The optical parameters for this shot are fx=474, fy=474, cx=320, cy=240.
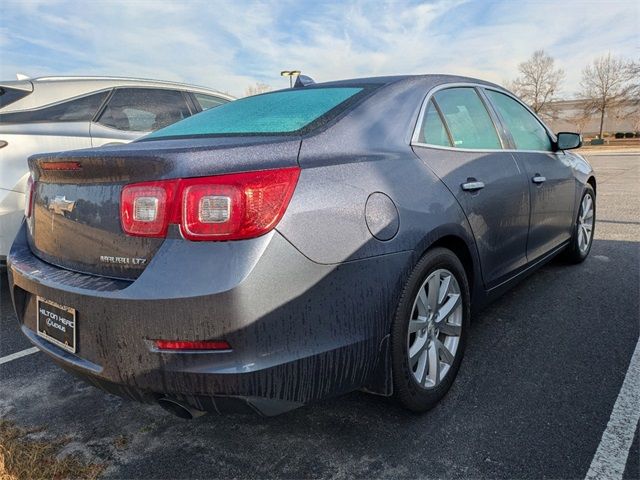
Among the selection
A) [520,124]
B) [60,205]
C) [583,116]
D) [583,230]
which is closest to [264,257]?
[60,205]

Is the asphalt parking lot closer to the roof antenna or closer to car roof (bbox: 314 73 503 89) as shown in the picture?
car roof (bbox: 314 73 503 89)

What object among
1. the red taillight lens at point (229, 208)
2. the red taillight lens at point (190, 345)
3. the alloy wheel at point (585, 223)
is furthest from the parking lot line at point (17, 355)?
the alloy wheel at point (585, 223)

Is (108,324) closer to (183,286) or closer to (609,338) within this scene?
(183,286)

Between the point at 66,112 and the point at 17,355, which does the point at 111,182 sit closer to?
the point at 17,355

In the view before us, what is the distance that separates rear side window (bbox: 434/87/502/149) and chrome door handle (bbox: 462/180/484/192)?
23 centimetres

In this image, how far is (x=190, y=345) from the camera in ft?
5.17

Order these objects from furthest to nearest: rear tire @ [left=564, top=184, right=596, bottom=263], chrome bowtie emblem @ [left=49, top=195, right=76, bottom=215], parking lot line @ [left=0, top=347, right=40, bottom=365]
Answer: rear tire @ [left=564, top=184, right=596, bottom=263]
parking lot line @ [left=0, top=347, right=40, bottom=365]
chrome bowtie emblem @ [left=49, top=195, right=76, bottom=215]

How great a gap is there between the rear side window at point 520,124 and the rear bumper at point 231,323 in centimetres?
200

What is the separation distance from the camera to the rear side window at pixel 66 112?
3.67m

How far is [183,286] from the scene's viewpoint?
154 centimetres

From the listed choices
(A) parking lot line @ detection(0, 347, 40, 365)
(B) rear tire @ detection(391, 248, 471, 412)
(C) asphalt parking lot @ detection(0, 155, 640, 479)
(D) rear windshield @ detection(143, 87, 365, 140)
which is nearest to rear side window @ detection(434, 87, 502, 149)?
(D) rear windshield @ detection(143, 87, 365, 140)

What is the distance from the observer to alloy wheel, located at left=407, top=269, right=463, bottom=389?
215 centimetres

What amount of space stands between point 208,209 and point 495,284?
6.32 feet

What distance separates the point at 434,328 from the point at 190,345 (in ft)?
3.96
